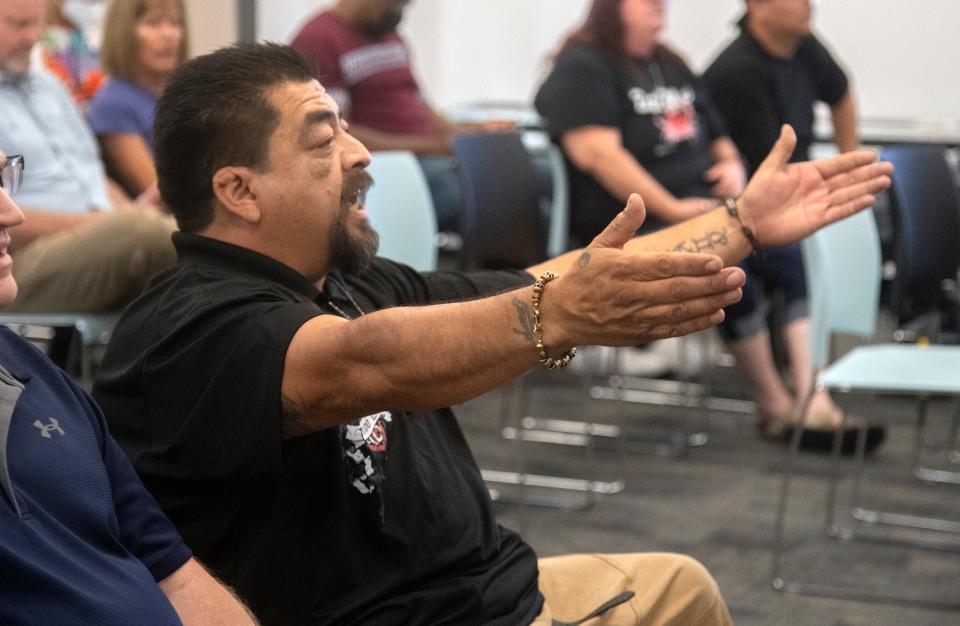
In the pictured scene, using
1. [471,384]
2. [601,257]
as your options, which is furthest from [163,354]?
[601,257]

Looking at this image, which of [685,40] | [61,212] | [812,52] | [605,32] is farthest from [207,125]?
[685,40]

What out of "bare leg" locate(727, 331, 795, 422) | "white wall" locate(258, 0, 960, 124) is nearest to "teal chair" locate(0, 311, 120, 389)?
"bare leg" locate(727, 331, 795, 422)

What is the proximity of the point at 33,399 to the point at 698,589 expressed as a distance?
93 centimetres

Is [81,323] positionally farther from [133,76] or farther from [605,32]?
[605,32]

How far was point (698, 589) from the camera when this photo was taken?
1.77 meters

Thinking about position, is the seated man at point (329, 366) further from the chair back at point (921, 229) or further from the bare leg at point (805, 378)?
the bare leg at point (805, 378)

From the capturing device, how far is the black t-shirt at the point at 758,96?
14.4ft

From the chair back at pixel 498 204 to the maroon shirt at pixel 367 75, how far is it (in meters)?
0.52

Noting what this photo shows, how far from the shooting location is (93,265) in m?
2.89

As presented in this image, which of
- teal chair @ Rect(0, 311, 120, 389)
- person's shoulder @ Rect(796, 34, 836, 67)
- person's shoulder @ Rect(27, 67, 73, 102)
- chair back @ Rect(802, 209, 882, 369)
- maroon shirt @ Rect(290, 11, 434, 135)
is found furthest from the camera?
person's shoulder @ Rect(796, 34, 836, 67)

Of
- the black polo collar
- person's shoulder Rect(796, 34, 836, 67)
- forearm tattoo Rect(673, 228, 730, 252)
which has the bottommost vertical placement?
person's shoulder Rect(796, 34, 836, 67)

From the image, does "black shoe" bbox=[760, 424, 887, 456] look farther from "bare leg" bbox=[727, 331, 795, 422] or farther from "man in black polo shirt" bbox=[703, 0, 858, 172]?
"man in black polo shirt" bbox=[703, 0, 858, 172]

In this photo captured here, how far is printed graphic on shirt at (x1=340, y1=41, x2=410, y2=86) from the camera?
4312 mm

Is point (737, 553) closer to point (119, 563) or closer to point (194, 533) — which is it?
point (194, 533)
